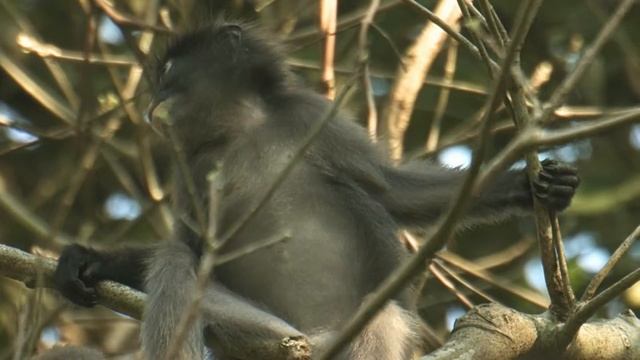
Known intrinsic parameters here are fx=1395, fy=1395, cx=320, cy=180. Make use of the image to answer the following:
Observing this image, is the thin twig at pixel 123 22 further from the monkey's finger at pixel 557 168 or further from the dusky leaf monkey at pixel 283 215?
the monkey's finger at pixel 557 168

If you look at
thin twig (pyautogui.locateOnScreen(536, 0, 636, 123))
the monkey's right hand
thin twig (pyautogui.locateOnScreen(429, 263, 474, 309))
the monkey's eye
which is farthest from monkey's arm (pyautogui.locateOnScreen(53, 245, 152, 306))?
thin twig (pyautogui.locateOnScreen(536, 0, 636, 123))

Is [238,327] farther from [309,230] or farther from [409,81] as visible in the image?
[409,81]

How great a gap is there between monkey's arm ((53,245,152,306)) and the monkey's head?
0.71m

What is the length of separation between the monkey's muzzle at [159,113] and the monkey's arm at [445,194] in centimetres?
121

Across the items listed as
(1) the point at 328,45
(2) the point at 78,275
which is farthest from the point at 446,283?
(2) the point at 78,275

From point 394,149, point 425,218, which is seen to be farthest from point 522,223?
point 425,218

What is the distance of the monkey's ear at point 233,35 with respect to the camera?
7.95 m

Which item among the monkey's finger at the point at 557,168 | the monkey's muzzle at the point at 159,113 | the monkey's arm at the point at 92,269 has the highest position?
the monkey's muzzle at the point at 159,113

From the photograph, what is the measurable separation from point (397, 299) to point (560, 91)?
314 cm

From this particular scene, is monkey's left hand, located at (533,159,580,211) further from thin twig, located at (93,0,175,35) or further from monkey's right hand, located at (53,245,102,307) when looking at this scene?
thin twig, located at (93,0,175,35)

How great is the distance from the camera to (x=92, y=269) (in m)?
7.19

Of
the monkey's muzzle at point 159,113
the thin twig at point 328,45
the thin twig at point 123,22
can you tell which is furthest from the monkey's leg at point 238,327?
the thin twig at point 123,22

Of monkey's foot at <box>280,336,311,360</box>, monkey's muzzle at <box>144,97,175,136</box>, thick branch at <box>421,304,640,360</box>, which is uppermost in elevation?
monkey's muzzle at <box>144,97,175,136</box>

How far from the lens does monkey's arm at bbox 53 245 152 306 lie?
6965 mm
